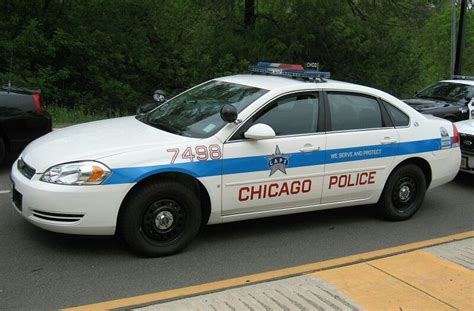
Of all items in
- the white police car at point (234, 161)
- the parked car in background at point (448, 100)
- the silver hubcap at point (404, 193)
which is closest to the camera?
the white police car at point (234, 161)

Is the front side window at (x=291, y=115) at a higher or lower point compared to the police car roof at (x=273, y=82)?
lower

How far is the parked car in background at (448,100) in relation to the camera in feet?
35.6

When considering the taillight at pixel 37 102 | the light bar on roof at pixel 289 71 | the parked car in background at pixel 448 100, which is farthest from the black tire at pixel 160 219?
the parked car in background at pixel 448 100

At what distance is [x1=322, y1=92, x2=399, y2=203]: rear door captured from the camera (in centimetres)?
562

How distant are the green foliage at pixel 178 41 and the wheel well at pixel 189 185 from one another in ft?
37.6

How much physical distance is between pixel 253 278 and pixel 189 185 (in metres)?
0.99

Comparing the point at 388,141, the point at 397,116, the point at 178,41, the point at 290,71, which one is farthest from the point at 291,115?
the point at 178,41

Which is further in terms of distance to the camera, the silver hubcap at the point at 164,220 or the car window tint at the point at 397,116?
the car window tint at the point at 397,116

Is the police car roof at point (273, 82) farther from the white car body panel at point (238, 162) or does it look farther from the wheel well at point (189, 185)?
the wheel well at point (189, 185)

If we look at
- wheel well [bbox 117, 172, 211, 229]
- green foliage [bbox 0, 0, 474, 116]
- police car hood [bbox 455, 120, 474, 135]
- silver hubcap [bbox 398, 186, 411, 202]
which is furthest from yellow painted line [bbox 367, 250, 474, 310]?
green foliage [bbox 0, 0, 474, 116]

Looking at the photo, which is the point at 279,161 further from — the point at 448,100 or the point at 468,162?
the point at 448,100

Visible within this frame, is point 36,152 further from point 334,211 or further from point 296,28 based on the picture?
point 296,28

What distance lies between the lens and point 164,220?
4812mm

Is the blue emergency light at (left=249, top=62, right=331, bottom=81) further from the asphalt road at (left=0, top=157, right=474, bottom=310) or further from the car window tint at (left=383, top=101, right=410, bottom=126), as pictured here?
the asphalt road at (left=0, top=157, right=474, bottom=310)
